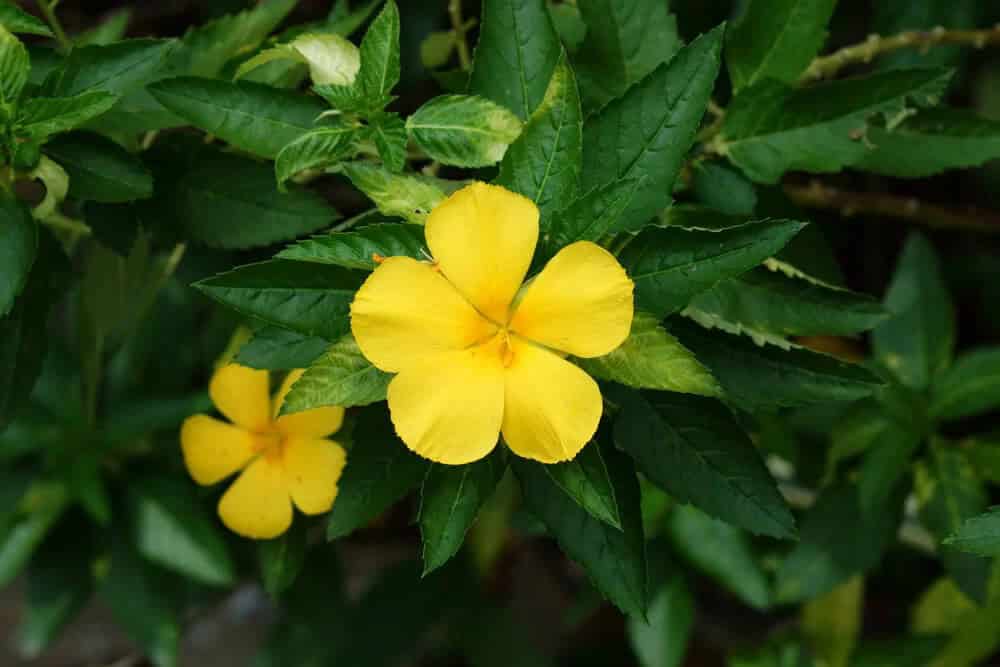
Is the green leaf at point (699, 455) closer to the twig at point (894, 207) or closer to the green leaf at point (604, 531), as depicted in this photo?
the green leaf at point (604, 531)

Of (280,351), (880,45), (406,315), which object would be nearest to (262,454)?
(280,351)

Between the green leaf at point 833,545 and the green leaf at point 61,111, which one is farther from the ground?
the green leaf at point 61,111

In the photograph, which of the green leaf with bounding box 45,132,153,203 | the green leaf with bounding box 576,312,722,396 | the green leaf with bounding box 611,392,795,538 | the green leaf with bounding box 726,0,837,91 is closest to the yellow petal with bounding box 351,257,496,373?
the green leaf with bounding box 576,312,722,396

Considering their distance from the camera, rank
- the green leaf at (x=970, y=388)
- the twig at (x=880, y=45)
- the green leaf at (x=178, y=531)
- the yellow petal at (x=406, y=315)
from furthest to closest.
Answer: the green leaf at (x=178, y=531) → the green leaf at (x=970, y=388) → the twig at (x=880, y=45) → the yellow petal at (x=406, y=315)

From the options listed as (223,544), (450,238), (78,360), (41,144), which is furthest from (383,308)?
(78,360)

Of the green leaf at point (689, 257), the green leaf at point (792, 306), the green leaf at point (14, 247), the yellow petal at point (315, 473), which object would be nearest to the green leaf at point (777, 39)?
the green leaf at point (792, 306)

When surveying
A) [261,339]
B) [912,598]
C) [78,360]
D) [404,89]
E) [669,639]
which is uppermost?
[261,339]

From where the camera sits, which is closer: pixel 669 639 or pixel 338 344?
pixel 338 344

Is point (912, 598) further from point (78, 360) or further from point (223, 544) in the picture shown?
point (78, 360)
